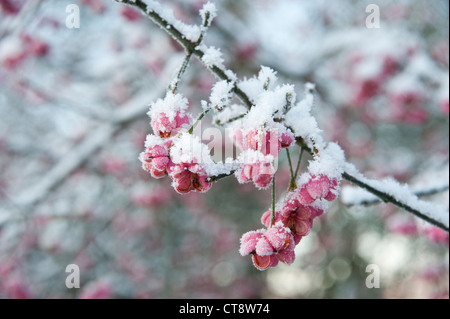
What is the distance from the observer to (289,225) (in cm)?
102

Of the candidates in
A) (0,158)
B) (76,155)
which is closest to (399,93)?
(76,155)

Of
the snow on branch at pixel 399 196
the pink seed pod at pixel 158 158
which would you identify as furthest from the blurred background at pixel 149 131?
the pink seed pod at pixel 158 158

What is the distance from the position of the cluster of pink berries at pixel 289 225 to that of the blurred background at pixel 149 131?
2.31 m

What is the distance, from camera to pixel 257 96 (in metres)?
1.05

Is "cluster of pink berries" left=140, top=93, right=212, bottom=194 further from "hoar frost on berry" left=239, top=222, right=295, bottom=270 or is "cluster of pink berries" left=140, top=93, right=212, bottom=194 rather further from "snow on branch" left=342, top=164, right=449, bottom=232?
"snow on branch" left=342, top=164, right=449, bottom=232

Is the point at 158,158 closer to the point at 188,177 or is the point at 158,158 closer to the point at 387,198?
the point at 188,177

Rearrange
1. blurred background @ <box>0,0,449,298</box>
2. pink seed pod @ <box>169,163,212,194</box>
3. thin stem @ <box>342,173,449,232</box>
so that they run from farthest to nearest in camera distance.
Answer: blurred background @ <box>0,0,449,298</box>, thin stem @ <box>342,173,449,232</box>, pink seed pod @ <box>169,163,212,194</box>

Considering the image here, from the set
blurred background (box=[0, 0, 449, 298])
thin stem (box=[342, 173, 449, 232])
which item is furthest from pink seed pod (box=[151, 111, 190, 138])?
blurred background (box=[0, 0, 449, 298])

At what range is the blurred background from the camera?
140 inches

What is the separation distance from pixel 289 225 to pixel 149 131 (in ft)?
14.1

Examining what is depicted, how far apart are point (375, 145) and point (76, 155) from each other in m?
4.29

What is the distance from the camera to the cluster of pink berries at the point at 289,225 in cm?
96

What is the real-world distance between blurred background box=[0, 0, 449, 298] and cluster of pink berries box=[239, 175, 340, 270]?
2311 millimetres

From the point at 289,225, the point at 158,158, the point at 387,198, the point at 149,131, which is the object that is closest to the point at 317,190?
the point at 289,225
